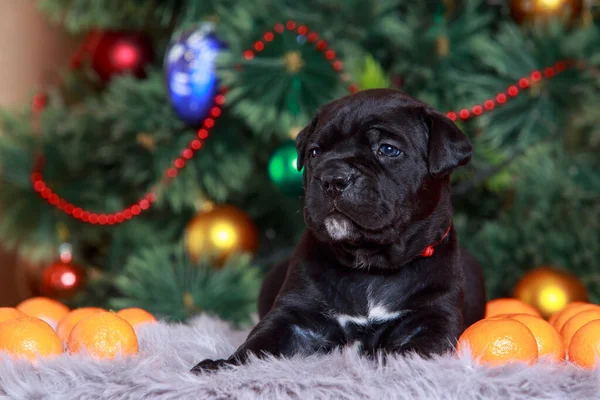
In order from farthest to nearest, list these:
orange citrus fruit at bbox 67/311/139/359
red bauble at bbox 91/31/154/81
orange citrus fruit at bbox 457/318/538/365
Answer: red bauble at bbox 91/31/154/81 → orange citrus fruit at bbox 67/311/139/359 → orange citrus fruit at bbox 457/318/538/365

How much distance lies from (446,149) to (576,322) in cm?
51

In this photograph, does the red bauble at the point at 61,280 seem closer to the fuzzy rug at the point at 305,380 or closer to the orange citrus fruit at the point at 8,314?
the orange citrus fruit at the point at 8,314

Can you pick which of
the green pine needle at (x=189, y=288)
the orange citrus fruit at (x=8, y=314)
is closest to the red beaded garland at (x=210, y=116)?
the green pine needle at (x=189, y=288)

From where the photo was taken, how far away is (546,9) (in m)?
2.47

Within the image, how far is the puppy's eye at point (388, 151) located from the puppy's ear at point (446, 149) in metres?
0.07

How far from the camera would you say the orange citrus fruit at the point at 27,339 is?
1506mm

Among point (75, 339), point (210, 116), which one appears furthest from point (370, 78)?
point (75, 339)

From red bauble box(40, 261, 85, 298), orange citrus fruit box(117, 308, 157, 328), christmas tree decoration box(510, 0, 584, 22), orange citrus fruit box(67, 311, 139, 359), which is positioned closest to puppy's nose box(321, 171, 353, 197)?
orange citrus fruit box(67, 311, 139, 359)

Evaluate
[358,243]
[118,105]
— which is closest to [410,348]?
[358,243]

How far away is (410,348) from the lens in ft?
4.94

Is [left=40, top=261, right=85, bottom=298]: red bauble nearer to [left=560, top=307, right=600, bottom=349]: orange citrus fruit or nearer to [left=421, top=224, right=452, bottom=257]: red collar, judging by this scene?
[left=421, top=224, right=452, bottom=257]: red collar

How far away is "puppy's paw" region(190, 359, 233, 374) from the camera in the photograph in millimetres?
1423

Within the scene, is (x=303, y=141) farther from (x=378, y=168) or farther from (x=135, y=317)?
(x=135, y=317)

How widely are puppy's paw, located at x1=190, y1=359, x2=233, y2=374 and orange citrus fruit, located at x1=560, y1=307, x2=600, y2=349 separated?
2.50 feet
